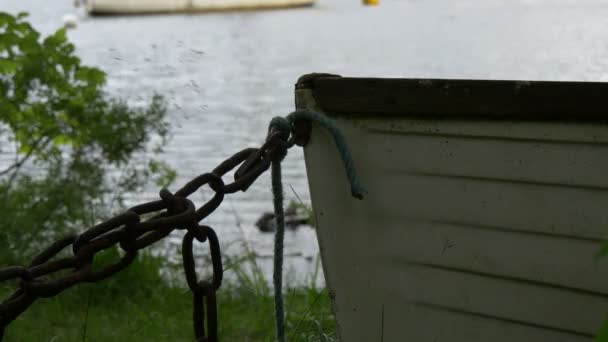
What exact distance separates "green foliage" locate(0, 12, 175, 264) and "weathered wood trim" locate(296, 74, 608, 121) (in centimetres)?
241

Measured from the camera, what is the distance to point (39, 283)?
1.41m

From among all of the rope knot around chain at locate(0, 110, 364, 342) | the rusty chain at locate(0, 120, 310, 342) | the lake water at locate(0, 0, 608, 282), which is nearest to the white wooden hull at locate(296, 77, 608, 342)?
the rope knot around chain at locate(0, 110, 364, 342)

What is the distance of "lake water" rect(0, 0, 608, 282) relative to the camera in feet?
22.2

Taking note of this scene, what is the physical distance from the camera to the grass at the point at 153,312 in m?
3.20

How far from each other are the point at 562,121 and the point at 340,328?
0.81 metres

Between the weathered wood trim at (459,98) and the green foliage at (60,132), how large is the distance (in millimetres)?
2414

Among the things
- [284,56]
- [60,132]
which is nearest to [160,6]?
[284,56]

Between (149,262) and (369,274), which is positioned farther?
(149,262)

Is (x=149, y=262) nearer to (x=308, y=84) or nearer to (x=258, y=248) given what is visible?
(x=258, y=248)

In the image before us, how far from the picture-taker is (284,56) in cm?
1605

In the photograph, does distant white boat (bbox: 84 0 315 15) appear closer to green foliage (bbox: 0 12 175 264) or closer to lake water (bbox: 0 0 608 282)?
lake water (bbox: 0 0 608 282)

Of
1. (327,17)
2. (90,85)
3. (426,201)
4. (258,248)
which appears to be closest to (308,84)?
(426,201)

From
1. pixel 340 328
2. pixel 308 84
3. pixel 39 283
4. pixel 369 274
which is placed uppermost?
pixel 308 84

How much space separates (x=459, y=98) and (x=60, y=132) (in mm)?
3283
